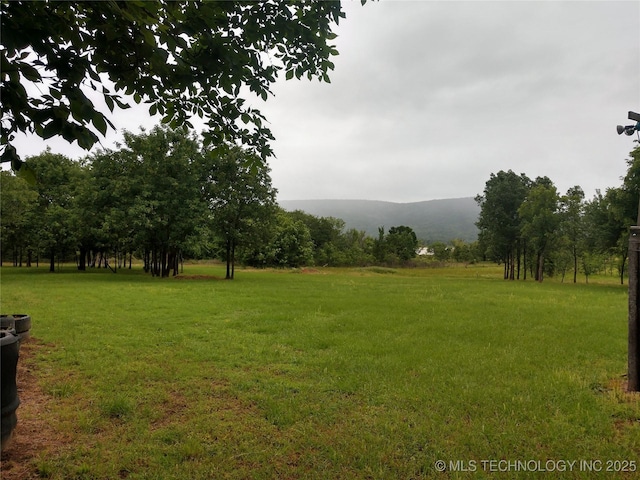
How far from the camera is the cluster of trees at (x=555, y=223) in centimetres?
2864

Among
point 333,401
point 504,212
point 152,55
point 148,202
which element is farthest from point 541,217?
point 152,55

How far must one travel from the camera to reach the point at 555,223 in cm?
3516

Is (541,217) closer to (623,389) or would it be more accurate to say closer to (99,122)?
(623,389)

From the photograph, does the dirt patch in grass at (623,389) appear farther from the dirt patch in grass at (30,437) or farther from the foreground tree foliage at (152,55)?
the dirt patch in grass at (30,437)

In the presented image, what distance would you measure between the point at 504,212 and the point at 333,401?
41867 millimetres

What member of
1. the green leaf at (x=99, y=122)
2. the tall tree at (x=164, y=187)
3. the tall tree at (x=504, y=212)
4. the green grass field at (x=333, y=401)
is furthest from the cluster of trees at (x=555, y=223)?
the green leaf at (x=99, y=122)

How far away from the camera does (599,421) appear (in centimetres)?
452

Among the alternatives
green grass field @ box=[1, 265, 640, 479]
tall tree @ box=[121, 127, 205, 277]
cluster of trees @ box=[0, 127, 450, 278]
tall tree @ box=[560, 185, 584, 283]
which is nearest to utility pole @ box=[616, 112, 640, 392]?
green grass field @ box=[1, 265, 640, 479]

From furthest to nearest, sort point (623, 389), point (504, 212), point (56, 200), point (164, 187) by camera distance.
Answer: point (504, 212)
point (56, 200)
point (164, 187)
point (623, 389)

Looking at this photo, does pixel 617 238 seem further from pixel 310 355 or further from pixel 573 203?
pixel 310 355

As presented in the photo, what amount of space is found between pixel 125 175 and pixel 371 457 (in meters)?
31.4

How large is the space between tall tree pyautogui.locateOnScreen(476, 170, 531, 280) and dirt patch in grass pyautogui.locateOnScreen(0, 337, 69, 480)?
43.4 meters

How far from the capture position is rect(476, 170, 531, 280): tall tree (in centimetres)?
4091

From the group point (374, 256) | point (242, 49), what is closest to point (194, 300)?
point (242, 49)
